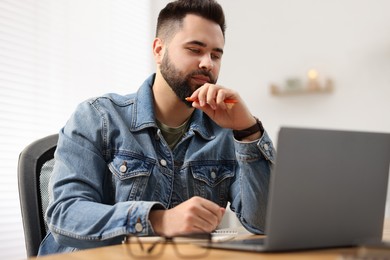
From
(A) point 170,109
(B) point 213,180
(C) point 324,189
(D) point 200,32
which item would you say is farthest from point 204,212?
(D) point 200,32

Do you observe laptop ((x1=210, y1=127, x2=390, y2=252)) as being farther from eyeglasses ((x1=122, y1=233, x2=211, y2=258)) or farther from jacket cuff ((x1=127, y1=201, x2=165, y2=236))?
jacket cuff ((x1=127, y1=201, x2=165, y2=236))

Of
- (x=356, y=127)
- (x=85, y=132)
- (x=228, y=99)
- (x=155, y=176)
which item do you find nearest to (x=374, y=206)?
(x=228, y=99)

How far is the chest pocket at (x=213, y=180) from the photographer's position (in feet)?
4.37

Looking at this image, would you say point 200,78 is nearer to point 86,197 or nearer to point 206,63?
point 206,63

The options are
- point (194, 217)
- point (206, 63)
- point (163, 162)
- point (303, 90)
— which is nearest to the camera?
point (194, 217)

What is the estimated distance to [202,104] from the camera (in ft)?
3.97

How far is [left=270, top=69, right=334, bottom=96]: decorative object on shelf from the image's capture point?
2.86 m

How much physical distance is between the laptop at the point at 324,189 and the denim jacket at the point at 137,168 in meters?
0.43

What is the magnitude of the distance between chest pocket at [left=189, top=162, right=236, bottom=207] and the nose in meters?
0.29

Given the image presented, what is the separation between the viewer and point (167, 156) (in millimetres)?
1314

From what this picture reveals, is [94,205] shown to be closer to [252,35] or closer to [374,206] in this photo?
[374,206]

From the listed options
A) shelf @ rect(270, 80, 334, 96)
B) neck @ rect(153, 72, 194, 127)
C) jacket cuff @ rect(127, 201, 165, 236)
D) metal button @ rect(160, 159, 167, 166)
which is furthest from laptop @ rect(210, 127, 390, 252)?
shelf @ rect(270, 80, 334, 96)

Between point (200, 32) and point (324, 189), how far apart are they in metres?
0.89

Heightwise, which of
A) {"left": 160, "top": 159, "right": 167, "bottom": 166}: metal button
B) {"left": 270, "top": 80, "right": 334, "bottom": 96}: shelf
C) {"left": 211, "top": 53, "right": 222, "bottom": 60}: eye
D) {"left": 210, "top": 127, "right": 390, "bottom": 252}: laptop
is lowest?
{"left": 160, "top": 159, "right": 167, "bottom": 166}: metal button
